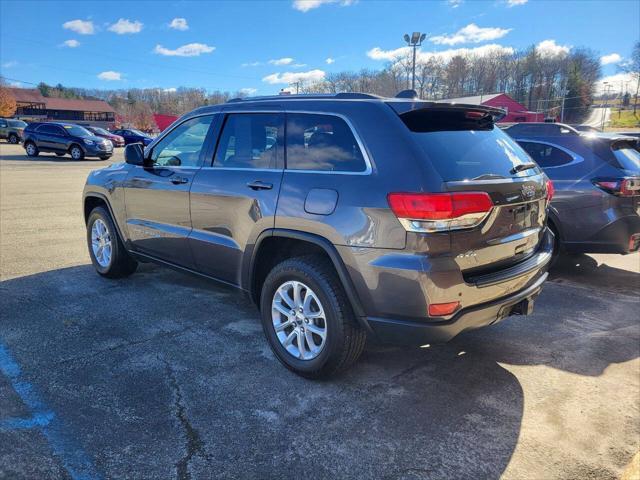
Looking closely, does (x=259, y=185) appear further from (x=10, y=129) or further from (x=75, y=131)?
(x=10, y=129)

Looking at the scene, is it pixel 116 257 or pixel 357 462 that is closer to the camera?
pixel 357 462

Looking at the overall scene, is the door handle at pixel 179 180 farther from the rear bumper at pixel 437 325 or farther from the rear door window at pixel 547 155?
the rear door window at pixel 547 155

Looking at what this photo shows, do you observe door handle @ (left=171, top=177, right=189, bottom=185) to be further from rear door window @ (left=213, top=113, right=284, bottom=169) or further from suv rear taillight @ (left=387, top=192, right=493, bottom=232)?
suv rear taillight @ (left=387, top=192, right=493, bottom=232)

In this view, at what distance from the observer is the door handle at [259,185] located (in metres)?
3.30

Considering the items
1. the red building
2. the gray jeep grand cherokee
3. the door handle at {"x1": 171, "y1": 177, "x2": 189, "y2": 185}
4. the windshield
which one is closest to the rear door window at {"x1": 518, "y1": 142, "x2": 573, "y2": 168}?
the gray jeep grand cherokee

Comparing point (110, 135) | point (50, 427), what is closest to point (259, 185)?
point (50, 427)

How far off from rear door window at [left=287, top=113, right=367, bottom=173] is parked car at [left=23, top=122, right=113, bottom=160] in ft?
74.7

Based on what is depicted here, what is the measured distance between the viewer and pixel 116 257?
5.10m

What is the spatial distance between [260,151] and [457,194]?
1561 mm

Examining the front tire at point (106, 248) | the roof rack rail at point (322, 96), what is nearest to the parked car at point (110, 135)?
the front tire at point (106, 248)

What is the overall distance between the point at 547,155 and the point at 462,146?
133 inches

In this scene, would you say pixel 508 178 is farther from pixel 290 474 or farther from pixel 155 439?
pixel 155 439

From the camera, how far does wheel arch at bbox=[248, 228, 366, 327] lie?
2.87 meters

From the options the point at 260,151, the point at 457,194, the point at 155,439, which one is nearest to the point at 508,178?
the point at 457,194
